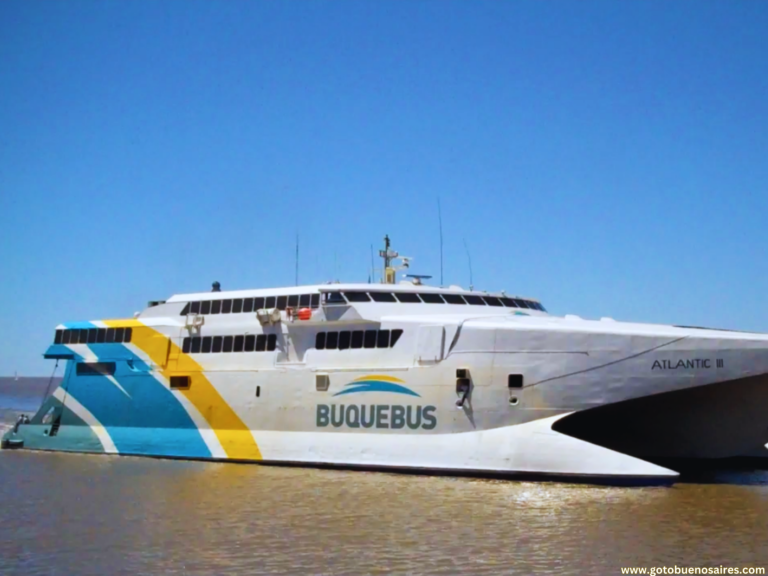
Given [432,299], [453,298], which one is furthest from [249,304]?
[453,298]

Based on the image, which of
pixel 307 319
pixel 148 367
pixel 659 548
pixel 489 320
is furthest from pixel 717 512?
pixel 148 367

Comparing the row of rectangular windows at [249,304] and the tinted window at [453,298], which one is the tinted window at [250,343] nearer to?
the row of rectangular windows at [249,304]

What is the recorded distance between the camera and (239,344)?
21969 mm

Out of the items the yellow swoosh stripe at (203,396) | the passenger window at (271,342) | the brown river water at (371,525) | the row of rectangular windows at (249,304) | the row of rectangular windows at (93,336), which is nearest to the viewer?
the brown river water at (371,525)

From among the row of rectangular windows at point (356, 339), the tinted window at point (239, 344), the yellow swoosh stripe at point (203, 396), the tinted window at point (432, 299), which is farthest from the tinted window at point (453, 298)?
the yellow swoosh stripe at point (203, 396)

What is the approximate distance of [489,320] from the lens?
62.0ft

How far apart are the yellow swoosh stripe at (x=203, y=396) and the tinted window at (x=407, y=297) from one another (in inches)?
197

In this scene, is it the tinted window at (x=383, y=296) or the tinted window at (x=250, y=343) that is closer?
the tinted window at (x=383, y=296)

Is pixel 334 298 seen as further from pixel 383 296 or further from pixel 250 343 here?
pixel 250 343

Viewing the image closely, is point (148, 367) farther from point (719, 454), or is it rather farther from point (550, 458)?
point (719, 454)

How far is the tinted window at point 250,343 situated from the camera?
21.7 m

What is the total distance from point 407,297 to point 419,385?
8.55 ft

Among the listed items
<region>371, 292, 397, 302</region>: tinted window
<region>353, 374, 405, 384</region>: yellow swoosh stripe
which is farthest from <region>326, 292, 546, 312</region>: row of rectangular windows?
<region>353, 374, 405, 384</region>: yellow swoosh stripe

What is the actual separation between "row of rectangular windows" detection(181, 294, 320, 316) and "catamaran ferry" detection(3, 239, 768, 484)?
42 mm
